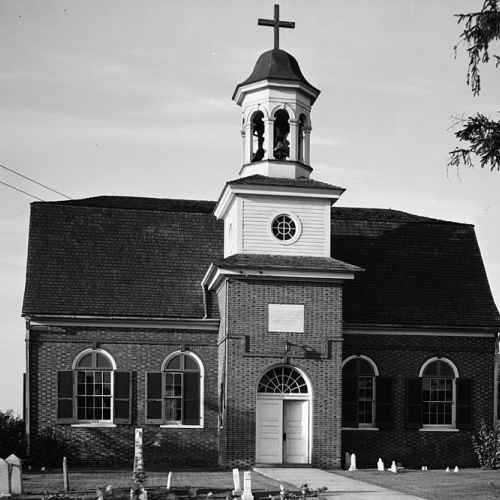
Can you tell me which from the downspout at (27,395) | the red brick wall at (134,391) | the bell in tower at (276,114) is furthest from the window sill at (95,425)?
the bell in tower at (276,114)

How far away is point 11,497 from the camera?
76.8 ft

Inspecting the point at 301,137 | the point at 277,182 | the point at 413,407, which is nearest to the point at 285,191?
the point at 277,182

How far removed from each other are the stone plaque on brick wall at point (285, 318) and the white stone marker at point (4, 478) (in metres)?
10.4

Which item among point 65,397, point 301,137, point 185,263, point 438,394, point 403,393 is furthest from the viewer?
point 185,263

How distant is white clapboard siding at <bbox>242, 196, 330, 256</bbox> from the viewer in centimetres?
3266

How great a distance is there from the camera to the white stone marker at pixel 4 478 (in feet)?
78.1

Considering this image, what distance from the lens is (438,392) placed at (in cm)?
3547

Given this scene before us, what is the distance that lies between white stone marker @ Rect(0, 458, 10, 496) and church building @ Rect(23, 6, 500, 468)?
8794mm

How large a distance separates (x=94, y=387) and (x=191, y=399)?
3.08 meters

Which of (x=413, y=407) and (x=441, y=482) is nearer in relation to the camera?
(x=441, y=482)

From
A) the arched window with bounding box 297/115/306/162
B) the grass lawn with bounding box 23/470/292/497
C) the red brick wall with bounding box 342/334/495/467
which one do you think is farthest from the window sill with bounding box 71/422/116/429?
the arched window with bounding box 297/115/306/162

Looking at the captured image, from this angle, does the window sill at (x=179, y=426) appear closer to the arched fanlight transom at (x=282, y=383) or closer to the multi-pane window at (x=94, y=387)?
the multi-pane window at (x=94, y=387)

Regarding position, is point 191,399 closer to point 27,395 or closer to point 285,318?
point 285,318

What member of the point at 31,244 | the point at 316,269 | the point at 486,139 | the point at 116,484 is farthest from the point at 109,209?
the point at 486,139
